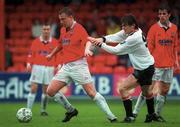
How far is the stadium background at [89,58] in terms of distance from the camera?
18.1m

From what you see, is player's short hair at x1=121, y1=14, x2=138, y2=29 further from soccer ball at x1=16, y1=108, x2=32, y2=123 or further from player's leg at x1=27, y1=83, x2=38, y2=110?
player's leg at x1=27, y1=83, x2=38, y2=110

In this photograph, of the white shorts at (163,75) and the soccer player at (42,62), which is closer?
the white shorts at (163,75)

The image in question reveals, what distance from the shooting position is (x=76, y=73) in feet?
44.8

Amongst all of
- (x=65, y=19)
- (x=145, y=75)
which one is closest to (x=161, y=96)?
(x=145, y=75)

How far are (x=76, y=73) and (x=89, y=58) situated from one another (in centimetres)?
1171

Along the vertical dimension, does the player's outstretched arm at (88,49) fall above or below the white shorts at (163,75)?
above

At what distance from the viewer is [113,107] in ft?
65.2

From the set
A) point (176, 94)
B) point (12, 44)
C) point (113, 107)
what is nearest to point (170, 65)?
point (113, 107)

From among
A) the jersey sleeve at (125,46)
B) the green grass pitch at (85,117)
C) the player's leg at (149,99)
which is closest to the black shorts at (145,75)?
the player's leg at (149,99)

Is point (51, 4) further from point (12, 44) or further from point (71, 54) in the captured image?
point (71, 54)

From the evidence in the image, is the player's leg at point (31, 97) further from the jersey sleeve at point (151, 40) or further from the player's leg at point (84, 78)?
the jersey sleeve at point (151, 40)

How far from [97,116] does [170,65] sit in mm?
→ 2575

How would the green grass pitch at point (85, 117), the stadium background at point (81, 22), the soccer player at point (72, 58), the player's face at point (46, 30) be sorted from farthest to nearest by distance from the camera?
1. the stadium background at point (81, 22)
2. the player's face at point (46, 30)
3. the soccer player at point (72, 58)
4. the green grass pitch at point (85, 117)

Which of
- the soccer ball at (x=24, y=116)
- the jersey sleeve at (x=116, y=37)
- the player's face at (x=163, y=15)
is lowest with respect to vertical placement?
the soccer ball at (x=24, y=116)
